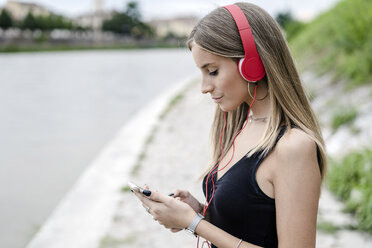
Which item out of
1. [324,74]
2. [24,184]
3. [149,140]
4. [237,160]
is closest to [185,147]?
[149,140]

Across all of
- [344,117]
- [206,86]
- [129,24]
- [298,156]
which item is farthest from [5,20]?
[298,156]

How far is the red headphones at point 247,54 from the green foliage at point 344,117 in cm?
454

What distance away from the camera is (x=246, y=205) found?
1.52 metres

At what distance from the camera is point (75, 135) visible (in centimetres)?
1007

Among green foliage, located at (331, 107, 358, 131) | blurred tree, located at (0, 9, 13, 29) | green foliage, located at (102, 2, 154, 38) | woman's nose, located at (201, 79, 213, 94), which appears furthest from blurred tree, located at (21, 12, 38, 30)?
woman's nose, located at (201, 79, 213, 94)

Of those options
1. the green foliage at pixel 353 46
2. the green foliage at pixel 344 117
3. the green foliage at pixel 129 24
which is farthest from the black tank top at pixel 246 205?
the green foliage at pixel 129 24

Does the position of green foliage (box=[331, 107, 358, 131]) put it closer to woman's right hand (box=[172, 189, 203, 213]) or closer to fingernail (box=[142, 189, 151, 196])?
woman's right hand (box=[172, 189, 203, 213])

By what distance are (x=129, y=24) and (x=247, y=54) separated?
313 ft

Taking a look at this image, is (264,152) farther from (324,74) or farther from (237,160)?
(324,74)

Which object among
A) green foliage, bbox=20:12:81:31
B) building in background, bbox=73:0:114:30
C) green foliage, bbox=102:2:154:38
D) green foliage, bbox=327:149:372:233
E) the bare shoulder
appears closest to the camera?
the bare shoulder

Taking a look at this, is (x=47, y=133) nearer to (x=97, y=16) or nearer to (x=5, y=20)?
(x=5, y=20)

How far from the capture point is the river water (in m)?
5.79

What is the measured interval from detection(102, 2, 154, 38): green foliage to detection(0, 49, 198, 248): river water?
73499mm

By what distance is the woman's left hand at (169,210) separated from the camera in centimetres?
157
